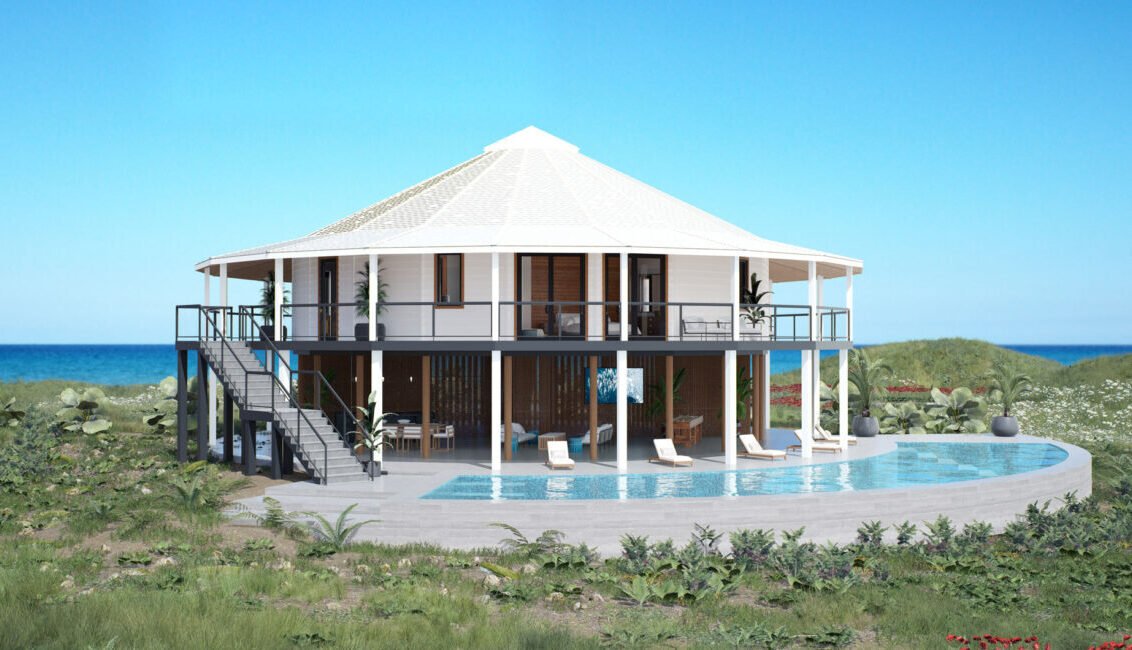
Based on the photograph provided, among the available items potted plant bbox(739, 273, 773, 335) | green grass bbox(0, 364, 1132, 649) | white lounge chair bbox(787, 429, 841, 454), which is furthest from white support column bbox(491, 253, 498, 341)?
white lounge chair bbox(787, 429, 841, 454)

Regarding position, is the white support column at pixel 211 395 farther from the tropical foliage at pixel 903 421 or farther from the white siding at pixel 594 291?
the tropical foliage at pixel 903 421

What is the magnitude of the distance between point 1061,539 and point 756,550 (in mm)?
5361

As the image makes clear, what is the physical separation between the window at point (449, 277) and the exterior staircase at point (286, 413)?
4.20 m

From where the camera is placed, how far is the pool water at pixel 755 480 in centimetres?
1803

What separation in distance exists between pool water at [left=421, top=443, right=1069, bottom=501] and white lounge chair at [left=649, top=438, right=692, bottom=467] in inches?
34.4

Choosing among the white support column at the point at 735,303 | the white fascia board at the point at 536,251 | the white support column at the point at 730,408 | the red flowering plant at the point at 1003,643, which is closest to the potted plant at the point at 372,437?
the white fascia board at the point at 536,251

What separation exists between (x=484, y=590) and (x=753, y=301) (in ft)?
49.9

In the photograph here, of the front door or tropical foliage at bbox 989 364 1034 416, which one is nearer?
the front door

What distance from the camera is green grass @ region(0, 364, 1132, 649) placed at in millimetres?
10719

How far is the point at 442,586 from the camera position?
43.4 feet

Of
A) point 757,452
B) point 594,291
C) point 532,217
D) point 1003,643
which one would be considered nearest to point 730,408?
point 757,452

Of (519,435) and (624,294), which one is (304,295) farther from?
(624,294)

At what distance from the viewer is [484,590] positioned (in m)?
13.0

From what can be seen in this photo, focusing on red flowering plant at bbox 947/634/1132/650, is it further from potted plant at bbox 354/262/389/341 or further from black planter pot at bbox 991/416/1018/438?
black planter pot at bbox 991/416/1018/438
